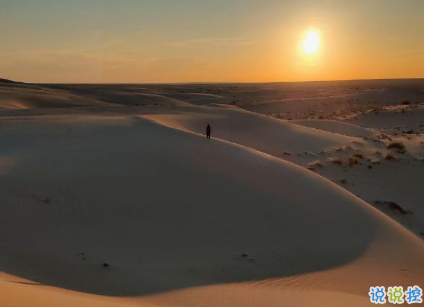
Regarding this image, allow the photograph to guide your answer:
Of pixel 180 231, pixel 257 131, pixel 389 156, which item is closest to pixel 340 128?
pixel 257 131

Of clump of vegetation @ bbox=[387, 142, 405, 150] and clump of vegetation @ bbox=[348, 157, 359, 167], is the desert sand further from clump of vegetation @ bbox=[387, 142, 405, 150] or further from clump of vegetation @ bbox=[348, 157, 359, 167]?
clump of vegetation @ bbox=[387, 142, 405, 150]

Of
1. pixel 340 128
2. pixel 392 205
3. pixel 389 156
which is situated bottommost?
pixel 392 205

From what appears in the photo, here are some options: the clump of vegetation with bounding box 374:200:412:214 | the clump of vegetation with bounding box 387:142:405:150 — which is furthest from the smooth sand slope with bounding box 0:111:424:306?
the clump of vegetation with bounding box 387:142:405:150

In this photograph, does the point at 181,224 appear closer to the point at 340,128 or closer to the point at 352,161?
the point at 352,161

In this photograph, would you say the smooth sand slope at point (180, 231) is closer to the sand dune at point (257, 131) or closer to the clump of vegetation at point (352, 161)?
the clump of vegetation at point (352, 161)

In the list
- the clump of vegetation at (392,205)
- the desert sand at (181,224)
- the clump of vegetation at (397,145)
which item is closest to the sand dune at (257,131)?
the clump of vegetation at (397,145)

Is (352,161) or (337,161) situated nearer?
(337,161)

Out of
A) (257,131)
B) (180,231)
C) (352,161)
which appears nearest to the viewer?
(180,231)
